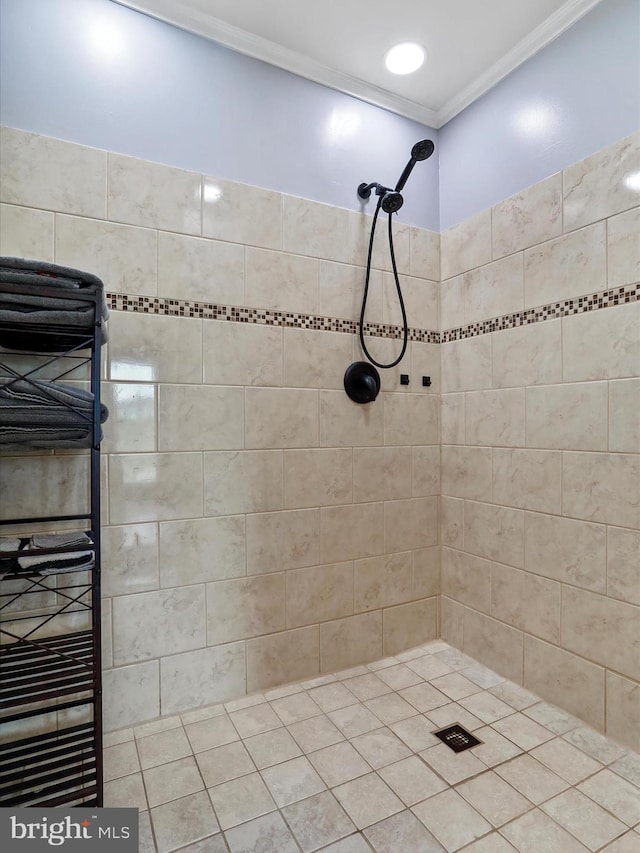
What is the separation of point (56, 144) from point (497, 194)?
5.14 ft

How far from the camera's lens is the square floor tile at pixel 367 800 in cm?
120

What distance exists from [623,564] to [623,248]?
0.97 metres

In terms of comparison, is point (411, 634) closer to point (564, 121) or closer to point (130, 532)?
point (130, 532)

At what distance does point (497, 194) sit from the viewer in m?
1.89

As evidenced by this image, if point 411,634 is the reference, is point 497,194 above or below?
above

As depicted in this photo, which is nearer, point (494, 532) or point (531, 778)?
point (531, 778)

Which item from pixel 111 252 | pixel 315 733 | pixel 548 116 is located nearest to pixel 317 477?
pixel 315 733

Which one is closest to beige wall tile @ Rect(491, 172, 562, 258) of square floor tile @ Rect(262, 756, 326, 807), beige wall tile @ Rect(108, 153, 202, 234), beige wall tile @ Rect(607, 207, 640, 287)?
beige wall tile @ Rect(607, 207, 640, 287)

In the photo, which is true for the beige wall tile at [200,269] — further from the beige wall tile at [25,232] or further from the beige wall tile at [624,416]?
the beige wall tile at [624,416]

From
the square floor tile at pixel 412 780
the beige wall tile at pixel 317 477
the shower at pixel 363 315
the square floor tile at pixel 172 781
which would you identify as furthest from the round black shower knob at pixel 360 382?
the square floor tile at pixel 172 781

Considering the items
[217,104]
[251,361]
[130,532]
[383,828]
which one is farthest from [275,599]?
[217,104]

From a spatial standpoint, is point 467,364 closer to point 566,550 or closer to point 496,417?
point 496,417

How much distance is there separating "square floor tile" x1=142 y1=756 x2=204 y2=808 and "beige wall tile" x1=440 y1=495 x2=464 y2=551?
1275 mm

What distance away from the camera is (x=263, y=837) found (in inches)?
44.9
